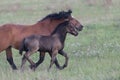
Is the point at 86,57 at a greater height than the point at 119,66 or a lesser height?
lesser

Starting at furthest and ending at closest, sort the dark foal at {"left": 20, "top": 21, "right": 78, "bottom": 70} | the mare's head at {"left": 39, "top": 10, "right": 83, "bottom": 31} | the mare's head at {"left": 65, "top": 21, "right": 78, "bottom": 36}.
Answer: the mare's head at {"left": 39, "top": 10, "right": 83, "bottom": 31}
the mare's head at {"left": 65, "top": 21, "right": 78, "bottom": 36}
the dark foal at {"left": 20, "top": 21, "right": 78, "bottom": 70}

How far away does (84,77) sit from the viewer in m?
10.6

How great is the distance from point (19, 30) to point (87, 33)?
6.84m

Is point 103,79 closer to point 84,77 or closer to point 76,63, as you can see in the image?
point 84,77

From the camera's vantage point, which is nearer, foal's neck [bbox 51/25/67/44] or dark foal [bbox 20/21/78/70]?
dark foal [bbox 20/21/78/70]

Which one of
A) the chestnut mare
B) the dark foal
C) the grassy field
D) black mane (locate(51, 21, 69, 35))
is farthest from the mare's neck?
Result: the grassy field

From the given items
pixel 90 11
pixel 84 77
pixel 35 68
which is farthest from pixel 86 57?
pixel 90 11

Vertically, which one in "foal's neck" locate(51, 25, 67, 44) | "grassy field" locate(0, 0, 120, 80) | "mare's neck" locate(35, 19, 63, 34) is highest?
"foal's neck" locate(51, 25, 67, 44)

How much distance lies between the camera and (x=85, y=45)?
16.5 meters

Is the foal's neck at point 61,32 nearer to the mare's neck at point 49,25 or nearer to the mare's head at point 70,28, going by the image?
the mare's head at point 70,28

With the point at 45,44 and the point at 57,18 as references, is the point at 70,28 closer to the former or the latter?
the point at 57,18

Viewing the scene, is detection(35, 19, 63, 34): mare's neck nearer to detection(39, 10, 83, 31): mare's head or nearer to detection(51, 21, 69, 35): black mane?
detection(39, 10, 83, 31): mare's head

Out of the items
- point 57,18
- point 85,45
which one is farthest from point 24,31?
point 85,45

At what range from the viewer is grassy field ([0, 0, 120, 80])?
36.9 feet
